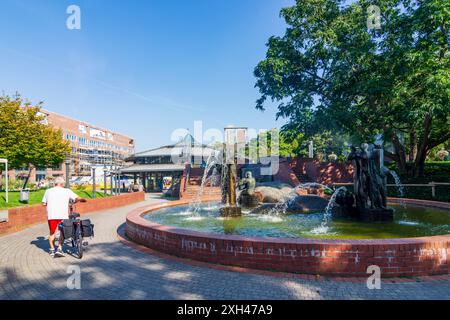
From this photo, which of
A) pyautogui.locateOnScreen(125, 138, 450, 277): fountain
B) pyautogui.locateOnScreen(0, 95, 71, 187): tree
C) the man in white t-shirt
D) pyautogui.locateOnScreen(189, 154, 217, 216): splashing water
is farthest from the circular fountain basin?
pyautogui.locateOnScreen(0, 95, 71, 187): tree

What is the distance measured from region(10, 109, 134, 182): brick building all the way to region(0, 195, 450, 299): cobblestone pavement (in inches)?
1816

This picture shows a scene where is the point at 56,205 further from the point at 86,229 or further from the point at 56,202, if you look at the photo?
the point at 86,229

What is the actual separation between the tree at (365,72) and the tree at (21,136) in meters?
18.5

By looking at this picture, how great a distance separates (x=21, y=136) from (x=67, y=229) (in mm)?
18831

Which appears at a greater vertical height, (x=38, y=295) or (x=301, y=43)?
(x=301, y=43)

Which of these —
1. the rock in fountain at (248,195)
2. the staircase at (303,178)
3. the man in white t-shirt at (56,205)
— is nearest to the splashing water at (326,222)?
the rock in fountain at (248,195)

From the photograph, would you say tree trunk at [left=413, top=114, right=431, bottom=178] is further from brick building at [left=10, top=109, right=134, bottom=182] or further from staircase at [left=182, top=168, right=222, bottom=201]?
brick building at [left=10, top=109, right=134, bottom=182]

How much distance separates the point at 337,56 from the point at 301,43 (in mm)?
3576

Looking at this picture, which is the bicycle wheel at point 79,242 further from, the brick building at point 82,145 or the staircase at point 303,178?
the brick building at point 82,145

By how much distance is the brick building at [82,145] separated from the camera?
185 feet
